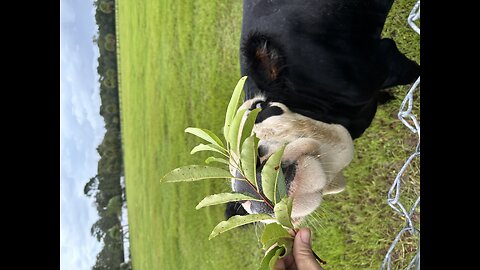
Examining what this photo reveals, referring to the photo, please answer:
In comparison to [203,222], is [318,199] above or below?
above

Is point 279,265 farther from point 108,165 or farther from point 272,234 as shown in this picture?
point 108,165

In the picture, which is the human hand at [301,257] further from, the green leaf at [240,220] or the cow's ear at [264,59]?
the cow's ear at [264,59]

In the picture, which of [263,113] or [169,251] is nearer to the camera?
[263,113]

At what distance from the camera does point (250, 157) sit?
1.12 m

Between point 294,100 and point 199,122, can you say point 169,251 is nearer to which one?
point 199,122

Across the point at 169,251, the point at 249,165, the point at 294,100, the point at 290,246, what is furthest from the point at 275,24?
the point at 169,251

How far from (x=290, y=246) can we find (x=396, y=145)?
1.29 meters

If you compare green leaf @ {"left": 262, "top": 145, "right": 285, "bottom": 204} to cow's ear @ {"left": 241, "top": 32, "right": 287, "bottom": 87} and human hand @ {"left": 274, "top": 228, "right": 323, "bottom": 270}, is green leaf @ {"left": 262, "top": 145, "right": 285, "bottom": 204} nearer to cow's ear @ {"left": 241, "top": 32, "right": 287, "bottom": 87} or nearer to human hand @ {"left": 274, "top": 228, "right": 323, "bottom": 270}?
human hand @ {"left": 274, "top": 228, "right": 323, "bottom": 270}

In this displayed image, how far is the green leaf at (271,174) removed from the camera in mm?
1061

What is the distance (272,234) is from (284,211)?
0.17 feet

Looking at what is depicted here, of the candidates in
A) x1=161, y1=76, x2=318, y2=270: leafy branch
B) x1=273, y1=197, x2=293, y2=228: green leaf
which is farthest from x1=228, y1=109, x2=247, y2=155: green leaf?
x1=273, y1=197, x2=293, y2=228: green leaf

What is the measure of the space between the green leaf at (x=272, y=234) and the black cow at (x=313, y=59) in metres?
0.35

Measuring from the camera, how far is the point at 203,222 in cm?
425

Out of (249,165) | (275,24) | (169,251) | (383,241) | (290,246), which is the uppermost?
(275,24)
